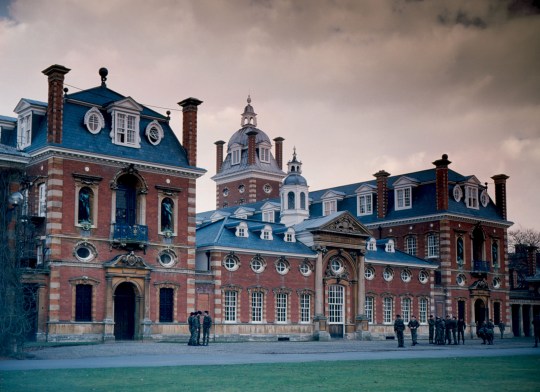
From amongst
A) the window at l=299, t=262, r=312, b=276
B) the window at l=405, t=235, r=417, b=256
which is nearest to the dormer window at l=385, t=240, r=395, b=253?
the window at l=405, t=235, r=417, b=256

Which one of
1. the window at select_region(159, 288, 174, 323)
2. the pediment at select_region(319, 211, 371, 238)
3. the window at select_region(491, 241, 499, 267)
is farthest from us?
the window at select_region(491, 241, 499, 267)

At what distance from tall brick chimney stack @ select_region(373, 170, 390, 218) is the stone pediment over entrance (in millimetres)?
30634

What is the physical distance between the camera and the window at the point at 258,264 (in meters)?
51.3

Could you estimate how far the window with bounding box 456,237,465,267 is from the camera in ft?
216

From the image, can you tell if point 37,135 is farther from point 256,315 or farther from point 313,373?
point 313,373

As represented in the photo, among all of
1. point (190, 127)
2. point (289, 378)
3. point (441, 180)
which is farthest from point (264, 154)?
point (289, 378)

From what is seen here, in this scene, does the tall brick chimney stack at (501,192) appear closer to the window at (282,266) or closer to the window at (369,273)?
the window at (369,273)

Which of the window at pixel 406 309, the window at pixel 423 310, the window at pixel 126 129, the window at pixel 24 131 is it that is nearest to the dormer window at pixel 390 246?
the window at pixel 406 309

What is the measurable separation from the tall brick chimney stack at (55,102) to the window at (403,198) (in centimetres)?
3582

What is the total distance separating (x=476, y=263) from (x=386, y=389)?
51882 millimetres

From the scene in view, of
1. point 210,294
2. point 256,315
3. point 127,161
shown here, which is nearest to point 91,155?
point 127,161

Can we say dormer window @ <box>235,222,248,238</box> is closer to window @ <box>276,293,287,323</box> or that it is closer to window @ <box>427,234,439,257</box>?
window @ <box>276,293,287,323</box>

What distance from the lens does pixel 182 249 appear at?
4681cm

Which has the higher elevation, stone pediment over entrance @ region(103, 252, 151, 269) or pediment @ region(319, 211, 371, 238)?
pediment @ region(319, 211, 371, 238)
